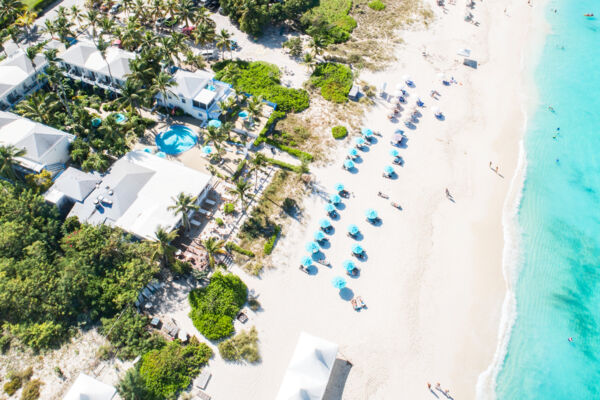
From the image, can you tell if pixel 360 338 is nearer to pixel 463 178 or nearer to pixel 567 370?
pixel 567 370

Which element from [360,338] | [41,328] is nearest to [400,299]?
[360,338]

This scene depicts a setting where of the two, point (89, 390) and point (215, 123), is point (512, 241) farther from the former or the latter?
point (89, 390)

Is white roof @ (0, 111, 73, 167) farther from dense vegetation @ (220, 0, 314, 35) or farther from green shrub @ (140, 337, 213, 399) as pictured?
dense vegetation @ (220, 0, 314, 35)

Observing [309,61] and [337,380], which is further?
[309,61]

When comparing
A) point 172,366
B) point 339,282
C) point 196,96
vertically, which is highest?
point 196,96

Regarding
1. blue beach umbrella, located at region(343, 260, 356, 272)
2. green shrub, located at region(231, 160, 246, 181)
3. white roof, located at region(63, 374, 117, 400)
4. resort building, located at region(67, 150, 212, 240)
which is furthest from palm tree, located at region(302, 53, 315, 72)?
white roof, located at region(63, 374, 117, 400)

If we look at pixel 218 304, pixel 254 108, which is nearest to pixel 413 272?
pixel 218 304
